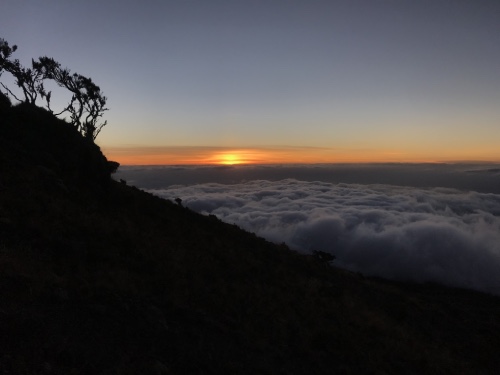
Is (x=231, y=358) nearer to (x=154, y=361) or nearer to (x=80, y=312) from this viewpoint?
(x=154, y=361)

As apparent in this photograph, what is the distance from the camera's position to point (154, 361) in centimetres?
855

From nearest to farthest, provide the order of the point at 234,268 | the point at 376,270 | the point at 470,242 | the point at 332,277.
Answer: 1. the point at 234,268
2. the point at 332,277
3. the point at 376,270
4. the point at 470,242

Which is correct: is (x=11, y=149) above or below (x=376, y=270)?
above

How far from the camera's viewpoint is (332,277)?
99.1 ft

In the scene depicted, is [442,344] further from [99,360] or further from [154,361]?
[99,360]

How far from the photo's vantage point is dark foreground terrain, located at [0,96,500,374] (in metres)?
8.55

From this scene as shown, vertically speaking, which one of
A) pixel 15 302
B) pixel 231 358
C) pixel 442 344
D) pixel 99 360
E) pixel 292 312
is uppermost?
pixel 15 302

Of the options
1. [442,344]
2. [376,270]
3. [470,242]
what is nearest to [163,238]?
[442,344]

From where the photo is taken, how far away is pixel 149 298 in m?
12.1

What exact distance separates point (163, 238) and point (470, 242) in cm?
20389

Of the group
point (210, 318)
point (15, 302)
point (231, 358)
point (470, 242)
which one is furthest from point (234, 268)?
point (470, 242)

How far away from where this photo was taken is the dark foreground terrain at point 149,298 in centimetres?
855

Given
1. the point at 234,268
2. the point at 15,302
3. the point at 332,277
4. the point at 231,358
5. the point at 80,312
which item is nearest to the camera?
the point at 15,302

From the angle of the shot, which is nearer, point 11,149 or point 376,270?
point 11,149
